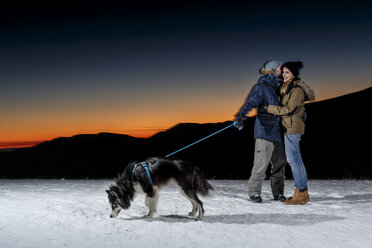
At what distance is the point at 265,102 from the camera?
739 cm

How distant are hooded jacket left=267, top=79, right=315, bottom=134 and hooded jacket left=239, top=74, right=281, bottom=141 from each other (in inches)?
7.8

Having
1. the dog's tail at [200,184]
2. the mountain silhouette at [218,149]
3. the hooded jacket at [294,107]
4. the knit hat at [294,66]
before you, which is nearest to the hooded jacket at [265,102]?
the hooded jacket at [294,107]

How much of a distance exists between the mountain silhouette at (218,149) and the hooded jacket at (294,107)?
3174cm

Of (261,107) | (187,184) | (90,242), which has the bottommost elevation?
(90,242)

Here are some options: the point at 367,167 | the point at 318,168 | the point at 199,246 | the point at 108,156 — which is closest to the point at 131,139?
the point at 108,156

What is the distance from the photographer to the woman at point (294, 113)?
283 inches

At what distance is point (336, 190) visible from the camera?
9406 mm

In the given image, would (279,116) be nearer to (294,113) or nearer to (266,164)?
(294,113)

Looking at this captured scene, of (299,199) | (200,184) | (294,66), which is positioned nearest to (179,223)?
(200,184)

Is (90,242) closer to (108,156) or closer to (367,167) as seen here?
(367,167)

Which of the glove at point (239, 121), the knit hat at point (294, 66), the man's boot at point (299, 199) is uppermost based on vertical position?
the knit hat at point (294, 66)

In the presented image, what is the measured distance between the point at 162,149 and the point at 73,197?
5251 cm

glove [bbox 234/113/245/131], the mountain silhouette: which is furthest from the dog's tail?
the mountain silhouette

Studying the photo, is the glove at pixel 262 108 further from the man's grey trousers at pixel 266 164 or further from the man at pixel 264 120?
the man's grey trousers at pixel 266 164
